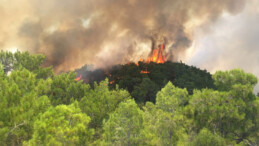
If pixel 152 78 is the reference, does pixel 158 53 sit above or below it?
above

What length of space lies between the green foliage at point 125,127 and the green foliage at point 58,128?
287cm

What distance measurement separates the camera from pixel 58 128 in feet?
71.1

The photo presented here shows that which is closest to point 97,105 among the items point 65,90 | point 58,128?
point 65,90

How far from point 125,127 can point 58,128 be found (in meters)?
6.49

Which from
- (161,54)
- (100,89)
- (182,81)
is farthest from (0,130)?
(161,54)

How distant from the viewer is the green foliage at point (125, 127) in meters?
24.4

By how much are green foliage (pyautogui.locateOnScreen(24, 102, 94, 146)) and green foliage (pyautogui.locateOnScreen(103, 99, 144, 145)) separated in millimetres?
2871

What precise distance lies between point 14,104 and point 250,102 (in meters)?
23.4

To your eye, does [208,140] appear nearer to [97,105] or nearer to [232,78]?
[232,78]

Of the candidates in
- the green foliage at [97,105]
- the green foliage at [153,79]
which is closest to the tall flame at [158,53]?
the green foliage at [153,79]

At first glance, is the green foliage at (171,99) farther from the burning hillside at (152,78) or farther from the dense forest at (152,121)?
the burning hillside at (152,78)

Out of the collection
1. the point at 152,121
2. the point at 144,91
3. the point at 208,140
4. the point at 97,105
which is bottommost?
the point at 208,140

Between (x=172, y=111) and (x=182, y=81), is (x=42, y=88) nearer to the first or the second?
(x=172, y=111)

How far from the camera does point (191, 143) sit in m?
22.9
